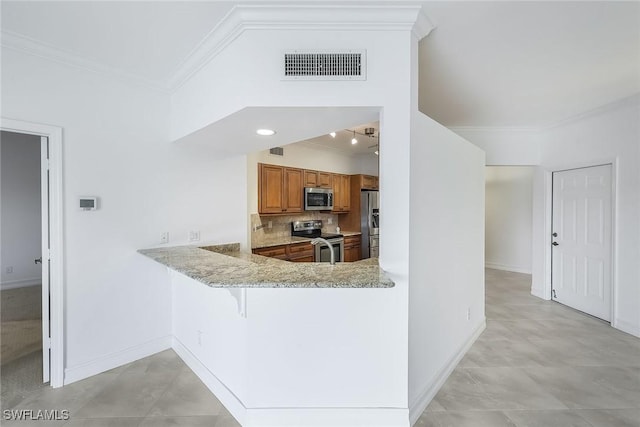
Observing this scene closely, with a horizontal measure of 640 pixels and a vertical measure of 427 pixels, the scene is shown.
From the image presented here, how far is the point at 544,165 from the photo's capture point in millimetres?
4461

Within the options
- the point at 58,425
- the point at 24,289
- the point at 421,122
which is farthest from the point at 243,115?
the point at 24,289

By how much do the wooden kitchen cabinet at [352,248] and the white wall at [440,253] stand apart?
2.78 meters

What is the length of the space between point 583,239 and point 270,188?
14.9 feet

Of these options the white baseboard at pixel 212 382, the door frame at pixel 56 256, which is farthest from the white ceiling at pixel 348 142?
the white baseboard at pixel 212 382

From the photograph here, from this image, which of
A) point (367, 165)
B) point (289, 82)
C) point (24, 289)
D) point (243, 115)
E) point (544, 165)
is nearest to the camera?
point (289, 82)

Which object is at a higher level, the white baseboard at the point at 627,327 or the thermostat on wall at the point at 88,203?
the thermostat on wall at the point at 88,203

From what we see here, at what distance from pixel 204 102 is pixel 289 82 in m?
0.89

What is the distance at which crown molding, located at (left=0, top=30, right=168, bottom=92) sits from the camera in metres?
2.07

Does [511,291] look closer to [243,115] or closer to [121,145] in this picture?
[243,115]

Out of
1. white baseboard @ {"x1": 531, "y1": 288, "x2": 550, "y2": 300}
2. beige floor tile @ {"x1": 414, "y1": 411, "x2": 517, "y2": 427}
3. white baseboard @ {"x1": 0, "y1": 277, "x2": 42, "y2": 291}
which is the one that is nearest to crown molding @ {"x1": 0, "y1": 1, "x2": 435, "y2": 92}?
beige floor tile @ {"x1": 414, "y1": 411, "x2": 517, "y2": 427}

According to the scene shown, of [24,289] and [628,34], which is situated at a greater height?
[628,34]

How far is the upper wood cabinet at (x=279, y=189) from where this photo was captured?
14.3ft

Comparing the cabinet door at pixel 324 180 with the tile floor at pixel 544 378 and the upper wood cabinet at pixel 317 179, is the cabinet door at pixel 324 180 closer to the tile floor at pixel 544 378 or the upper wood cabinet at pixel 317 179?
the upper wood cabinet at pixel 317 179

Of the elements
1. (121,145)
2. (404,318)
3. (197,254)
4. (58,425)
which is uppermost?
(121,145)
